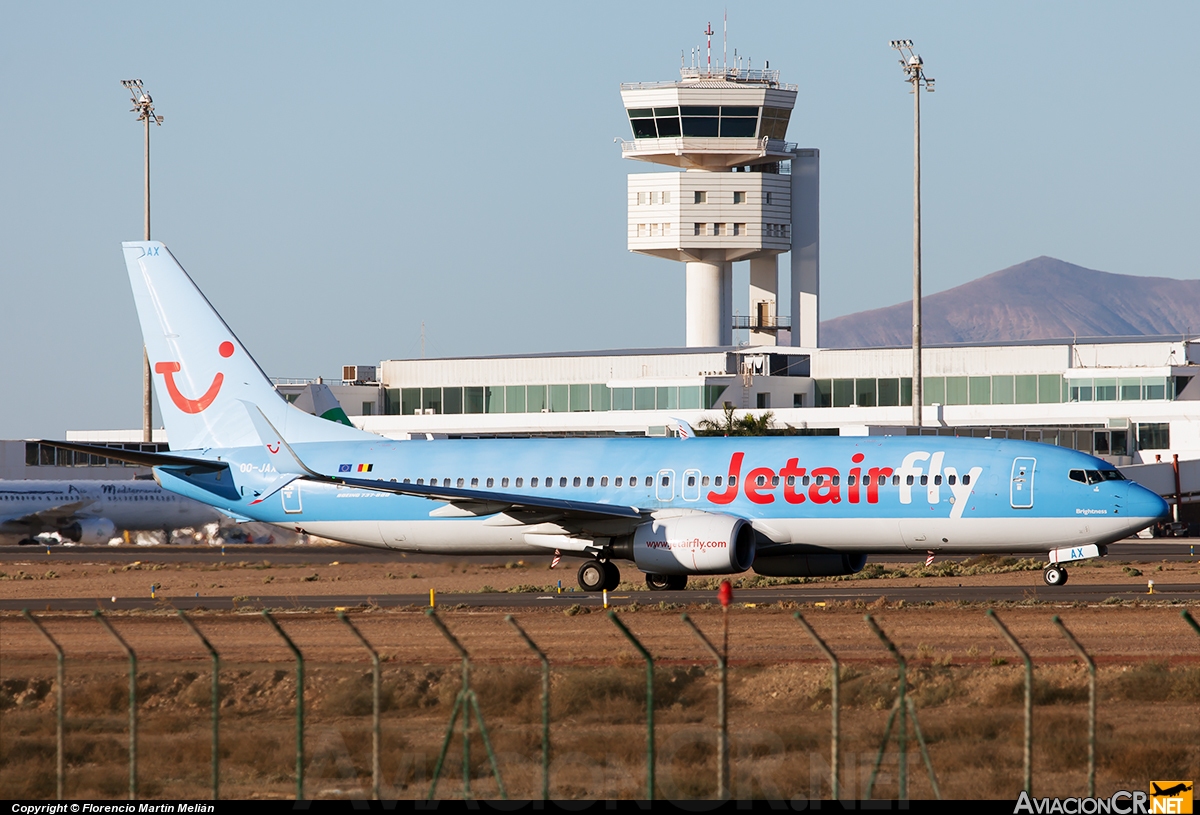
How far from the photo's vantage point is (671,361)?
12319 centimetres

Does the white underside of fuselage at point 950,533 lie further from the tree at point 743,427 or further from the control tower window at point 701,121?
the control tower window at point 701,121

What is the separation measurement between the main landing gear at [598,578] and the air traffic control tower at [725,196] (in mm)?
111415

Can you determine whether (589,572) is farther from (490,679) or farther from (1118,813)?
(1118,813)

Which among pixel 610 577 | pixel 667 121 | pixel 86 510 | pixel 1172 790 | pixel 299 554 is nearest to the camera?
pixel 1172 790

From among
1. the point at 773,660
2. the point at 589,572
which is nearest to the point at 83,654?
the point at 773,660

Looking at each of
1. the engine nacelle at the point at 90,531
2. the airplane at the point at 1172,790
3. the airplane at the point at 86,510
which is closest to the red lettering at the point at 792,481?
the airplane at the point at 1172,790

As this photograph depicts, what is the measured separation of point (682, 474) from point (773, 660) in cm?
1607

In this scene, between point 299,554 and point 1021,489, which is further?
point 299,554

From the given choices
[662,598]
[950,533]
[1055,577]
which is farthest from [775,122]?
[662,598]

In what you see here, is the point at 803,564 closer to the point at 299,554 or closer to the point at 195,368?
the point at 195,368

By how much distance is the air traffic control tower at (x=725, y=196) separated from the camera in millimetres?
149875

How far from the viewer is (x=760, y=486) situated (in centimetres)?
4050

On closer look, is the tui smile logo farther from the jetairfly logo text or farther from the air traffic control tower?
the air traffic control tower

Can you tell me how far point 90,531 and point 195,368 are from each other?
41.9 meters
